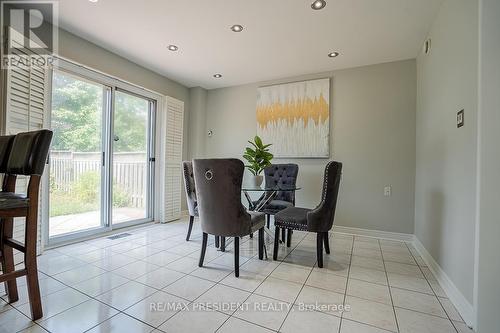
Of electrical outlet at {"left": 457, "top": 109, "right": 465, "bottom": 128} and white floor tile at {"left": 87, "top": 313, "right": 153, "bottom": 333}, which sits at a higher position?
electrical outlet at {"left": 457, "top": 109, "right": 465, "bottom": 128}

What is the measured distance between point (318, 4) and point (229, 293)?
2.64 m

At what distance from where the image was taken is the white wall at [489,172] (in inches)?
50.0

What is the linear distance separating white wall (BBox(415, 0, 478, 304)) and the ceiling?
0.42 m

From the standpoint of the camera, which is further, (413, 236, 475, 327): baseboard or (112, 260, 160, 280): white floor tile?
(112, 260, 160, 280): white floor tile

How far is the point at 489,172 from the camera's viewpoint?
1.30m

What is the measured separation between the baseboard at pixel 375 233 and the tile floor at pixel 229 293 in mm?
496

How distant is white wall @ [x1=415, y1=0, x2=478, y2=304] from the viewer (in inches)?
60.1

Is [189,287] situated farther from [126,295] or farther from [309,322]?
[309,322]

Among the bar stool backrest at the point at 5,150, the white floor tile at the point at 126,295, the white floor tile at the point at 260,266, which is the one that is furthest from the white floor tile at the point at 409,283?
the bar stool backrest at the point at 5,150

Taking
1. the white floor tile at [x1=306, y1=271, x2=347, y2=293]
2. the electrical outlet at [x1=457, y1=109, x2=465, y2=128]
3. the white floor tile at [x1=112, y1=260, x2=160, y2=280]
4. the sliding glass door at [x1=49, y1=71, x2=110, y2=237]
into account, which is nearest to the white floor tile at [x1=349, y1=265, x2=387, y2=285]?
the white floor tile at [x1=306, y1=271, x2=347, y2=293]

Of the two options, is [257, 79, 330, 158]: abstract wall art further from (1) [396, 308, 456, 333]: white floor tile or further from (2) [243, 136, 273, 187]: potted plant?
(1) [396, 308, 456, 333]: white floor tile

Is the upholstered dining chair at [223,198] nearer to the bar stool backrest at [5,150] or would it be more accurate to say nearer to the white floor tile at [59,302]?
the white floor tile at [59,302]

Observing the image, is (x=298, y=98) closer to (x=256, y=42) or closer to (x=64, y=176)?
(x=256, y=42)

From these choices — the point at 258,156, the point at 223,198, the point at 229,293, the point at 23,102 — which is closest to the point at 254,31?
the point at 258,156
